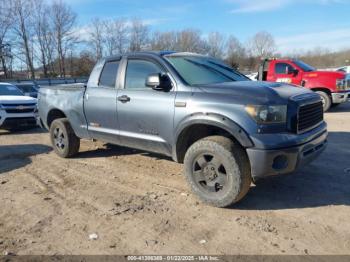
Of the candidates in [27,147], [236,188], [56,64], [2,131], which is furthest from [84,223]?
[56,64]

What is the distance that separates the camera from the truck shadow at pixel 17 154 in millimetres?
6407

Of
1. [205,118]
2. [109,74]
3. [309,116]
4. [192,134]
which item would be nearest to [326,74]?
[309,116]

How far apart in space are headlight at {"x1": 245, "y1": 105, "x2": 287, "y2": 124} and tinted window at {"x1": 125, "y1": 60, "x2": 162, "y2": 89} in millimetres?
1636

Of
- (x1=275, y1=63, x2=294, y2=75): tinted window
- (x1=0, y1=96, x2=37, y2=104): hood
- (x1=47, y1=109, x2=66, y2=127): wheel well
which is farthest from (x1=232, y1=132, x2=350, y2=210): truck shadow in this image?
(x1=0, y1=96, x2=37, y2=104): hood

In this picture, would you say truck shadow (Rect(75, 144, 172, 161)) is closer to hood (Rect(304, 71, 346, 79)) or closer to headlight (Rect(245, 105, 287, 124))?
headlight (Rect(245, 105, 287, 124))

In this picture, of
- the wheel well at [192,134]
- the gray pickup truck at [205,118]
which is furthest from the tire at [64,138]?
the wheel well at [192,134]

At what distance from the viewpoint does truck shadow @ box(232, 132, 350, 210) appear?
4.29m

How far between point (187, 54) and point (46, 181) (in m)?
2.99

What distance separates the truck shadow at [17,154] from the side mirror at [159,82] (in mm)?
3249

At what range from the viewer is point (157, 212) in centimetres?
416

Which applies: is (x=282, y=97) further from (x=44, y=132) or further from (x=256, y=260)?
(x=44, y=132)

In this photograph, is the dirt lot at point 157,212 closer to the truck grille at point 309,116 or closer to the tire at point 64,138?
the tire at point 64,138

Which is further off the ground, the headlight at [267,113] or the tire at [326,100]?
the headlight at [267,113]

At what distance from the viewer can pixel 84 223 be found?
12.9 ft
